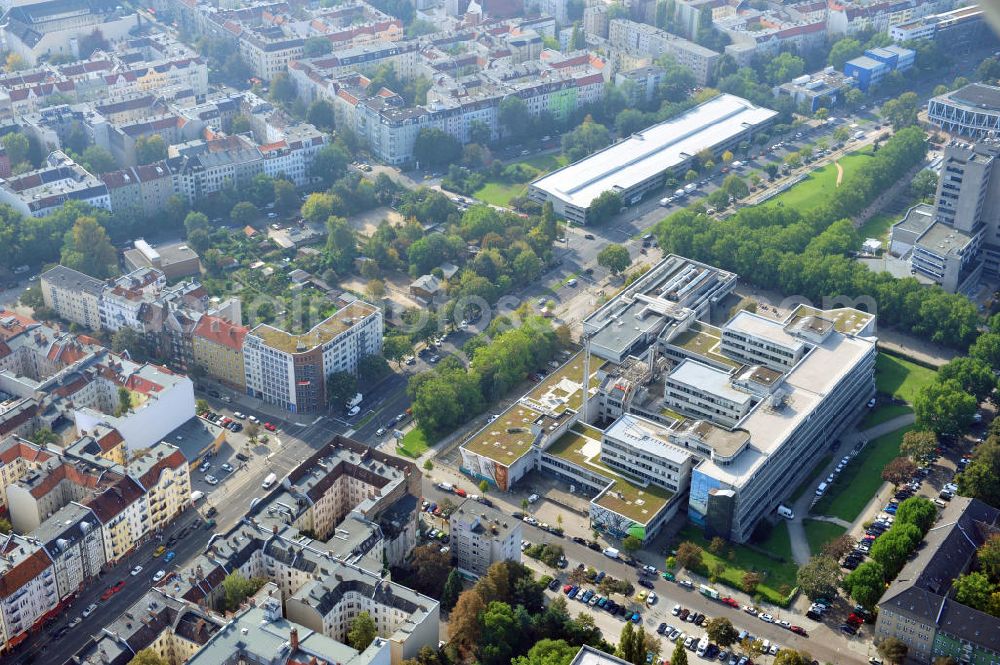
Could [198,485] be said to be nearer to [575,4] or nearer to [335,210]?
[335,210]

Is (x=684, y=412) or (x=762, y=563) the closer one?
(x=762, y=563)

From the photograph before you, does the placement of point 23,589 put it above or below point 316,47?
below

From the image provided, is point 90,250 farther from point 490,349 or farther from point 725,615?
point 725,615

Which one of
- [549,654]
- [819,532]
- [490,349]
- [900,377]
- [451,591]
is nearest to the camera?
[549,654]

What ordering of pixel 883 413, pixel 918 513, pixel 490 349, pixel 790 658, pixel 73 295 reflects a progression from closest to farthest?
1. pixel 790 658
2. pixel 918 513
3. pixel 883 413
4. pixel 490 349
5. pixel 73 295

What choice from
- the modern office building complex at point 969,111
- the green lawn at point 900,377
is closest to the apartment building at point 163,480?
the green lawn at point 900,377

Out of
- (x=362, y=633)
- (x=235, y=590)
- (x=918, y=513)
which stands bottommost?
(x=362, y=633)

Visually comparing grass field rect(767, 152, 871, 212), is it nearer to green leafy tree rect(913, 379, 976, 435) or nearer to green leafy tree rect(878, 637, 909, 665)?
green leafy tree rect(913, 379, 976, 435)

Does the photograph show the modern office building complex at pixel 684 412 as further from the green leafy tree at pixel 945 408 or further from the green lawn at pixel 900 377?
the green leafy tree at pixel 945 408

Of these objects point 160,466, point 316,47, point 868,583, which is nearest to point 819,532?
point 868,583
